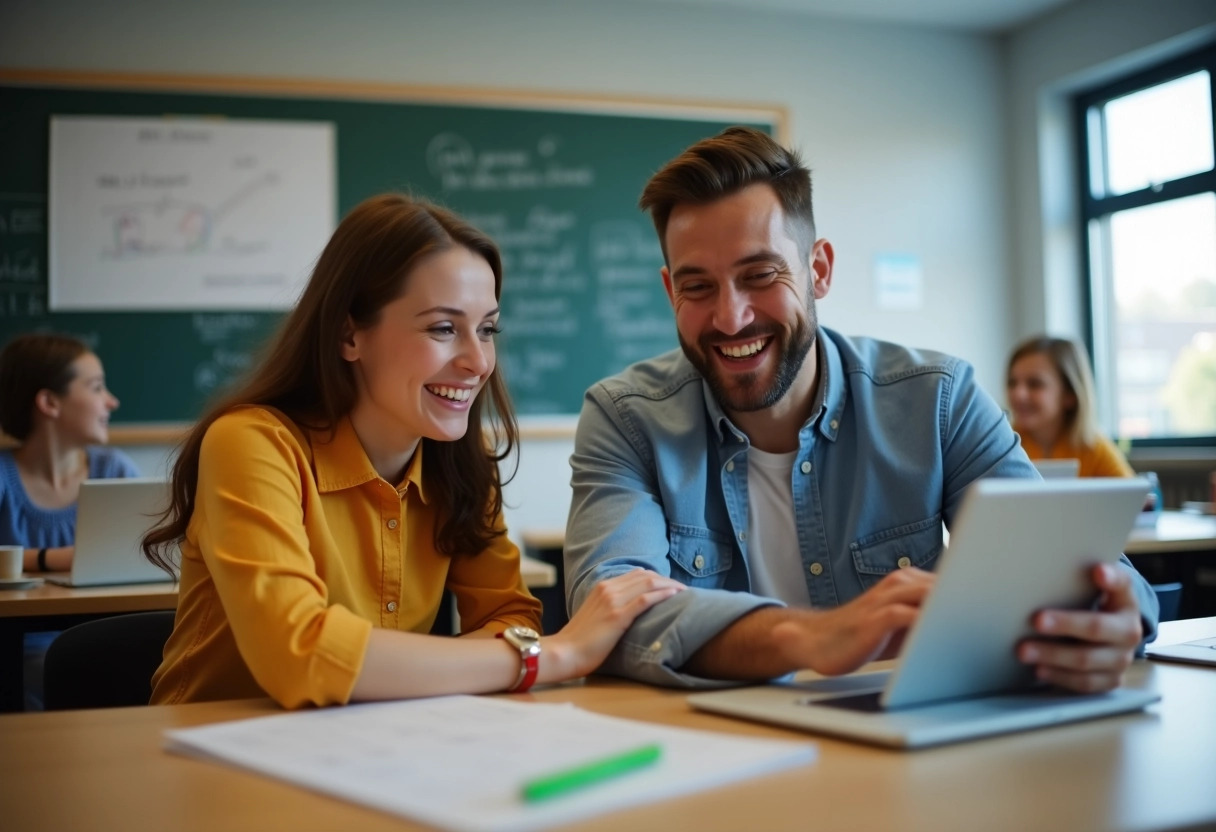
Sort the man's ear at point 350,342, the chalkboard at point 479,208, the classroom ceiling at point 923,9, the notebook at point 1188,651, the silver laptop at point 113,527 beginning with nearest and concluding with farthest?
the notebook at point 1188,651, the man's ear at point 350,342, the silver laptop at point 113,527, the chalkboard at point 479,208, the classroom ceiling at point 923,9

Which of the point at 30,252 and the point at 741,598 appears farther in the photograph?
the point at 30,252

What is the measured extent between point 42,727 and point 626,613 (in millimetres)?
619

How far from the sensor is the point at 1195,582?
3.19 metres

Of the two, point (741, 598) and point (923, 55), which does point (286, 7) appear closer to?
point (923, 55)

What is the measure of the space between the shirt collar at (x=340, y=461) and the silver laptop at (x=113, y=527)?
107 centimetres

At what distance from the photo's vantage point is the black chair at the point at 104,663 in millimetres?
1603

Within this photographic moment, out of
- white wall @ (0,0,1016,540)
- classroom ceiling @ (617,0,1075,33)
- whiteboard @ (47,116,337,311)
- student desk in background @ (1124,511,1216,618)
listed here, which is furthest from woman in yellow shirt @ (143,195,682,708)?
classroom ceiling @ (617,0,1075,33)

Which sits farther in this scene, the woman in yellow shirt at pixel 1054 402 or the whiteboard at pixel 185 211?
the whiteboard at pixel 185 211

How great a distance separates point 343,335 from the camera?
1.62m

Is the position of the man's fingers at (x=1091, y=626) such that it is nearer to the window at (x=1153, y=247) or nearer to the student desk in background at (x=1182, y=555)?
the student desk in background at (x=1182, y=555)

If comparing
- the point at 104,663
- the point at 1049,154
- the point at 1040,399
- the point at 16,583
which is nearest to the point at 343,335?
the point at 104,663

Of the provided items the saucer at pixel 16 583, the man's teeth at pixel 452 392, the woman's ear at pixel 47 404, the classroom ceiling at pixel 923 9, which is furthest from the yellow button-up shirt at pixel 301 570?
the classroom ceiling at pixel 923 9

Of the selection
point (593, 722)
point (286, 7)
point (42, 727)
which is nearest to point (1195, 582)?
point (593, 722)

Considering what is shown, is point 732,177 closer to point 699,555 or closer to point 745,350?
point 745,350
